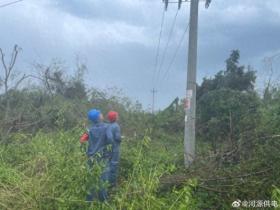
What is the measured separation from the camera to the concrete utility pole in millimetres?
11211

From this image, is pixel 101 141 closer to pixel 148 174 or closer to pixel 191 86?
pixel 148 174

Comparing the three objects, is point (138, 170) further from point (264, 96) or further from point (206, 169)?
point (264, 96)

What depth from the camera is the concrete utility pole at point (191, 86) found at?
11211mm

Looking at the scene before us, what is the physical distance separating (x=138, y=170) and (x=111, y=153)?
0.92 metres

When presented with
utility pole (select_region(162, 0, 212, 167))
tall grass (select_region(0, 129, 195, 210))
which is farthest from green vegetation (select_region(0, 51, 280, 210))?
utility pole (select_region(162, 0, 212, 167))

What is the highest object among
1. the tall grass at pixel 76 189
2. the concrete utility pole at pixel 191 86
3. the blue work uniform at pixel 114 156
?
the concrete utility pole at pixel 191 86

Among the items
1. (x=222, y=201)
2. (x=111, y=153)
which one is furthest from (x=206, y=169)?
(x=111, y=153)

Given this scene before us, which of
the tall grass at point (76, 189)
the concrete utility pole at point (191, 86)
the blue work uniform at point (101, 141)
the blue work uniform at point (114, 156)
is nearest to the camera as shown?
the tall grass at point (76, 189)

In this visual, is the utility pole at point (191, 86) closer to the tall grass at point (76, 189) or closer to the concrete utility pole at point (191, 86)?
the concrete utility pole at point (191, 86)

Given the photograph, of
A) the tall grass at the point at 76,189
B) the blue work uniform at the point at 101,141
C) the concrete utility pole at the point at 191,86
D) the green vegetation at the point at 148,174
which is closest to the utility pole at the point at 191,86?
the concrete utility pole at the point at 191,86

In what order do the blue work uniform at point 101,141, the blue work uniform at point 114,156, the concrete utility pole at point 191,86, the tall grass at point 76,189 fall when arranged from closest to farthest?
1. the tall grass at point 76,189
2. the blue work uniform at point 101,141
3. the blue work uniform at point 114,156
4. the concrete utility pole at point 191,86

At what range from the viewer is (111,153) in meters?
8.91

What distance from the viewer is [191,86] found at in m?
11.4

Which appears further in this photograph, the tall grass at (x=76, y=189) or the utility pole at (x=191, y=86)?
the utility pole at (x=191, y=86)
